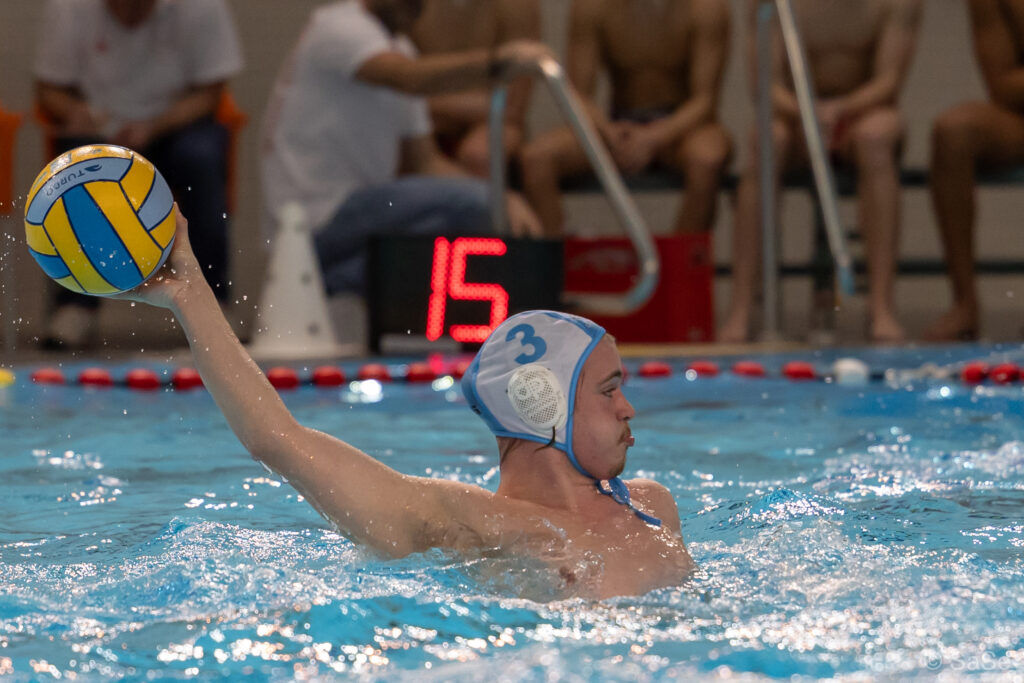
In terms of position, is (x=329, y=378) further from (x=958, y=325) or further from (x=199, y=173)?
(x=958, y=325)

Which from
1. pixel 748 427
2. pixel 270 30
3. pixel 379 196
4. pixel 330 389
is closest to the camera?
pixel 748 427

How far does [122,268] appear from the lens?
2230mm

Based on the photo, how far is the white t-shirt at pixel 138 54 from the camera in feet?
24.0

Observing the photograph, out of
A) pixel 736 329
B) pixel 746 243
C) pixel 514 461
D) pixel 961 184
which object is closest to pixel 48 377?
pixel 736 329

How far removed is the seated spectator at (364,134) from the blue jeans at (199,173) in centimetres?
29

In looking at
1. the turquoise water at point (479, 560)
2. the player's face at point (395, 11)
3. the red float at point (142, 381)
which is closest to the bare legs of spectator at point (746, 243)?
the player's face at point (395, 11)

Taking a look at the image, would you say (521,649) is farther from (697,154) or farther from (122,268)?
(697,154)

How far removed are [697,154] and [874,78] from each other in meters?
1.11

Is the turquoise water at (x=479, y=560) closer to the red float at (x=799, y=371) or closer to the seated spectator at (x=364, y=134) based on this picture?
the red float at (x=799, y=371)

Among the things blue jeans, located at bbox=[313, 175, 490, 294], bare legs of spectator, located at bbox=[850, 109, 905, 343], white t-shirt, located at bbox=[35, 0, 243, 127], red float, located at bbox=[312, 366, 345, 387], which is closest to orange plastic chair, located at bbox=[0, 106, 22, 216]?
white t-shirt, located at bbox=[35, 0, 243, 127]

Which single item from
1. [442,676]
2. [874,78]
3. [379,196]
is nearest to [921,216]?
[874,78]

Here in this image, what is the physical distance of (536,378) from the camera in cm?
238

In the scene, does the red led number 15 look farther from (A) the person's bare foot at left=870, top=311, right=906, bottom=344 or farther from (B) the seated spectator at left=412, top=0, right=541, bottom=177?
(A) the person's bare foot at left=870, top=311, right=906, bottom=344

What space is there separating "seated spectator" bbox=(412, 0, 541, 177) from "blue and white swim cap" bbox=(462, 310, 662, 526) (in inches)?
219
